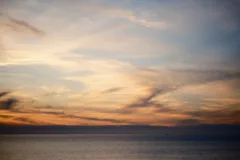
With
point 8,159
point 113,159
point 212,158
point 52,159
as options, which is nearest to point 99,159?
point 113,159

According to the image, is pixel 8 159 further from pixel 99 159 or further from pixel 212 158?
pixel 212 158

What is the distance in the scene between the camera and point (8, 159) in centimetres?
1825

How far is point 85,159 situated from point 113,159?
1.53 meters

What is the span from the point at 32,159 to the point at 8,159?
3.93 feet

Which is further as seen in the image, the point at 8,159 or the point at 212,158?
the point at 212,158

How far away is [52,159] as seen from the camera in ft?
63.0

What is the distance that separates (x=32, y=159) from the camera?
18.5 m

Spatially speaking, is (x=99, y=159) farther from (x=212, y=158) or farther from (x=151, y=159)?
(x=212, y=158)

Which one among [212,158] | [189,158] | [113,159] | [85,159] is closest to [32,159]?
[85,159]

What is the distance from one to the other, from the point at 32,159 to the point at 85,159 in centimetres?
282

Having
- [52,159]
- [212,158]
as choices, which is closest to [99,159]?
[52,159]

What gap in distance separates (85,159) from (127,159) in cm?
229

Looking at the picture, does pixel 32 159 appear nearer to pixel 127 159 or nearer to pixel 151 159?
pixel 127 159

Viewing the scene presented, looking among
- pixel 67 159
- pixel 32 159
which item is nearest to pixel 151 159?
pixel 67 159
